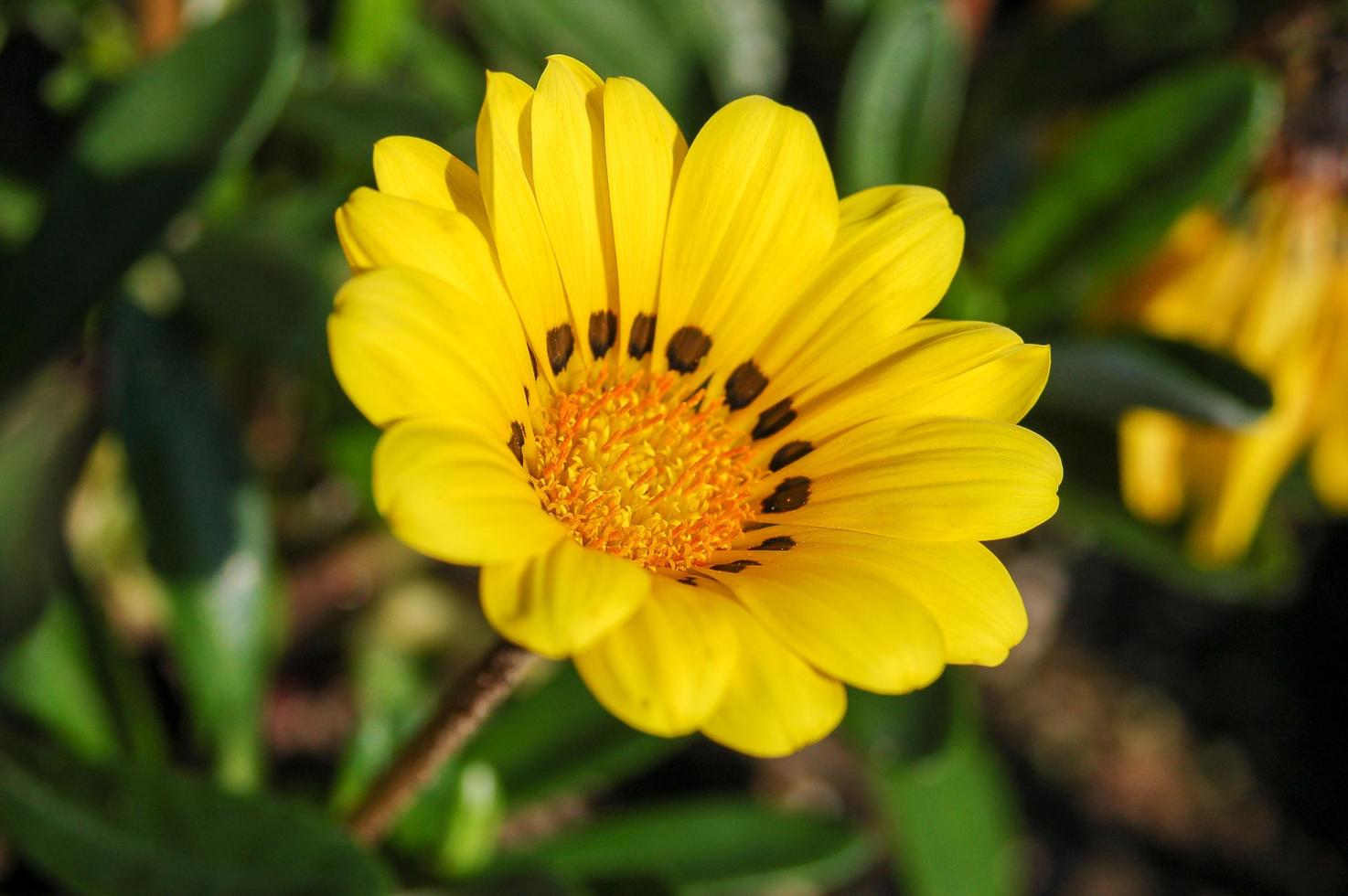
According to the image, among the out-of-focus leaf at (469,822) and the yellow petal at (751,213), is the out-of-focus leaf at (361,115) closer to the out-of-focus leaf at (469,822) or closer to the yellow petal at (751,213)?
the yellow petal at (751,213)

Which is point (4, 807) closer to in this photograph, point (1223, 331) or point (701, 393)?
point (701, 393)

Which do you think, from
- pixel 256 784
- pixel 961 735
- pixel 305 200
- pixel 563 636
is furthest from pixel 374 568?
pixel 563 636

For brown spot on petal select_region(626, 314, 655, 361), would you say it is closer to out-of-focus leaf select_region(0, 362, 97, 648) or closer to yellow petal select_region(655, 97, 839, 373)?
yellow petal select_region(655, 97, 839, 373)

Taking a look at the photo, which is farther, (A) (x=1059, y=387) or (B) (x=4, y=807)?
(A) (x=1059, y=387)

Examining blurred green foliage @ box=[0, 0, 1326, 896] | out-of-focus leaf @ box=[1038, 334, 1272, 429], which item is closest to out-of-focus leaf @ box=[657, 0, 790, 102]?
blurred green foliage @ box=[0, 0, 1326, 896]

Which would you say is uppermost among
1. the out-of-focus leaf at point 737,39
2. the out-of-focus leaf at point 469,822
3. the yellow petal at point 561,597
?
the yellow petal at point 561,597

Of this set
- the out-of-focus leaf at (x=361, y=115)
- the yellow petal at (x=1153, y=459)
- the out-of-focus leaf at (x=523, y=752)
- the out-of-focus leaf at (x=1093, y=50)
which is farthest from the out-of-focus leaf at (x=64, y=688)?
the out-of-focus leaf at (x=1093, y=50)

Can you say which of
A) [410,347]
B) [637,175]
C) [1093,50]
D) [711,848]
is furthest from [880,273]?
[1093,50]

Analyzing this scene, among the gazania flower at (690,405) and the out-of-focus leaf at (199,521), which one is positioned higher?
the gazania flower at (690,405)
